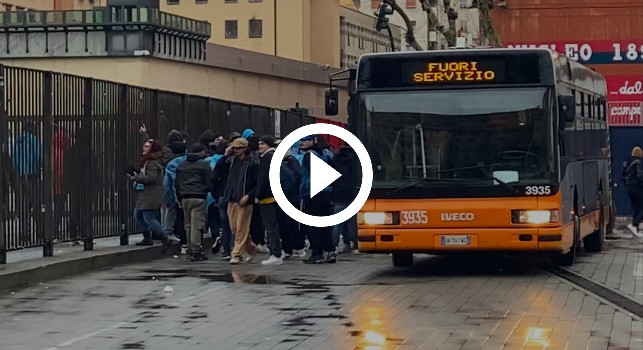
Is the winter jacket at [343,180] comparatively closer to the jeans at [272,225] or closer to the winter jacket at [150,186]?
the jeans at [272,225]

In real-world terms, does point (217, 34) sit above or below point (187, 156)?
above

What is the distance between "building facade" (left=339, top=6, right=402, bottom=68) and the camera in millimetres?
106250

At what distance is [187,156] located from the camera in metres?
21.3

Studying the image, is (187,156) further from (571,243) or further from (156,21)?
(156,21)

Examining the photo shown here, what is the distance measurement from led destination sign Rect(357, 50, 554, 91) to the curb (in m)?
4.26

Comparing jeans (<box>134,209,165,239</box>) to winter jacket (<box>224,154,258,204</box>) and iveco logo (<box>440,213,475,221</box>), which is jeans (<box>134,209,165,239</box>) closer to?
winter jacket (<box>224,154,258,204</box>)

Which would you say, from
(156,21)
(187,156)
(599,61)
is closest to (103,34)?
(156,21)

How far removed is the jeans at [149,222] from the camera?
21641 mm

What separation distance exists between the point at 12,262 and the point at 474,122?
5996 mm

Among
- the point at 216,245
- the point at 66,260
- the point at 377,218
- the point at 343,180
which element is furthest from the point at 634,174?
the point at 66,260

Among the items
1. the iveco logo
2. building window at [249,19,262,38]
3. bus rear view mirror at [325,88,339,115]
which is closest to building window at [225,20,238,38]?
building window at [249,19,262,38]

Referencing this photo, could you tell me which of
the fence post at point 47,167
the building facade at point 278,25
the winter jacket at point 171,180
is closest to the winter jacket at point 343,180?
the winter jacket at point 171,180
